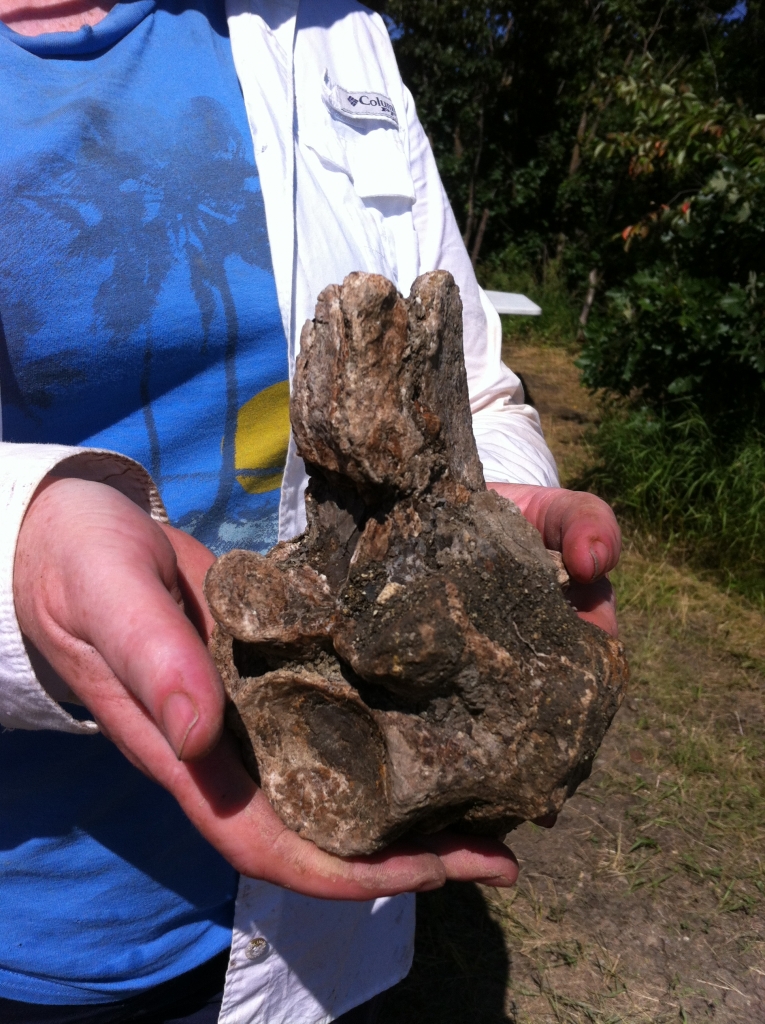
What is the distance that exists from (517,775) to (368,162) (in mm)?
1680

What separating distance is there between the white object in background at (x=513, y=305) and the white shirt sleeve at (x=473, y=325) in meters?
5.81

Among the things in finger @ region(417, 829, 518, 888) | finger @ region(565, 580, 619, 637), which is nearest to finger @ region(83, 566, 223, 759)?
finger @ region(417, 829, 518, 888)

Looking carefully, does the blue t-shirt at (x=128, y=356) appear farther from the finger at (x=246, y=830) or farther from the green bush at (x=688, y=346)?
the green bush at (x=688, y=346)

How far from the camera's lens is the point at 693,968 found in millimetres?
3324

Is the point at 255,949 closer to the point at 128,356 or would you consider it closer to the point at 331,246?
the point at 128,356

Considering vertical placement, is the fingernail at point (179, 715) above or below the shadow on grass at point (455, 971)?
above

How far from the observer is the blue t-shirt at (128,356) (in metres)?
1.70

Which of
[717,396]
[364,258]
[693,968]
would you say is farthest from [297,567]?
[717,396]

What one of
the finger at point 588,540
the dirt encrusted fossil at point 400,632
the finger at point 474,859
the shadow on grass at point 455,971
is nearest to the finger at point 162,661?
the dirt encrusted fossil at point 400,632

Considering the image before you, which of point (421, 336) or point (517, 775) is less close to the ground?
point (421, 336)

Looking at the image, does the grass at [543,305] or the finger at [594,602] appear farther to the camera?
the grass at [543,305]

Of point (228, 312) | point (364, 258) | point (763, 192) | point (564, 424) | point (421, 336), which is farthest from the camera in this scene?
point (564, 424)

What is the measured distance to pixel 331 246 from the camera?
2.07 m

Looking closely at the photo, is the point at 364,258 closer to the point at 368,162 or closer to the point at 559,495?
the point at 368,162
